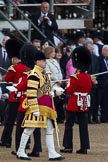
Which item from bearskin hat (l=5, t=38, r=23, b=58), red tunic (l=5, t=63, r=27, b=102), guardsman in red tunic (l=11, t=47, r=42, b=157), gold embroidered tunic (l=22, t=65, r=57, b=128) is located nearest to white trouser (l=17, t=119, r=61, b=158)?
Answer: gold embroidered tunic (l=22, t=65, r=57, b=128)

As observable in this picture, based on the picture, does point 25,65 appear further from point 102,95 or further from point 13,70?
point 102,95

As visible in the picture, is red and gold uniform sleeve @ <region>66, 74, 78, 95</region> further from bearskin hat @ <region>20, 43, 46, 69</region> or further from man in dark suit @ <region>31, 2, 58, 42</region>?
man in dark suit @ <region>31, 2, 58, 42</region>

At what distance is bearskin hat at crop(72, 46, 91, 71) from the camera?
1516 cm

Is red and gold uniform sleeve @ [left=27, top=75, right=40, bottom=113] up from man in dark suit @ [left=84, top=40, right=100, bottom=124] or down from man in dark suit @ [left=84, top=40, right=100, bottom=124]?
A: up

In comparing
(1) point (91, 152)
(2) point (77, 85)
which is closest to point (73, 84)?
(2) point (77, 85)

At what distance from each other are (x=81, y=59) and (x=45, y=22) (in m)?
6.80

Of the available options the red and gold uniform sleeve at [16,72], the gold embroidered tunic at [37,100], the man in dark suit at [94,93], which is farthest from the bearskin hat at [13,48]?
the man in dark suit at [94,93]

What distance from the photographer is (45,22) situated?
21.9 metres

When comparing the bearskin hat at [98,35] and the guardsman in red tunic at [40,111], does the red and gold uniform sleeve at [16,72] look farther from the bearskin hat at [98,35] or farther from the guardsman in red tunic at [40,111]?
the bearskin hat at [98,35]

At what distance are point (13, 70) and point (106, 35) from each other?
11.2 m

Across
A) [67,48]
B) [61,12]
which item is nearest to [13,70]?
[67,48]

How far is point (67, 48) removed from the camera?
2106cm

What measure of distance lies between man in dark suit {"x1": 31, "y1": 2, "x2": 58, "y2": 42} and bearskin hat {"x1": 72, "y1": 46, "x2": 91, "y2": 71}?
6.31 m

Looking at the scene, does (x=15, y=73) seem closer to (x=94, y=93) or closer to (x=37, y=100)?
(x=37, y=100)
